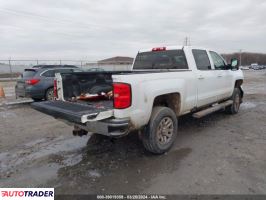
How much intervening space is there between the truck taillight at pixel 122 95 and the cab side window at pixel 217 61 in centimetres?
354

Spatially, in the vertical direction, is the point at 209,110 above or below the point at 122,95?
below

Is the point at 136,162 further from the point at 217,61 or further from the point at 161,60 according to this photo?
the point at 217,61

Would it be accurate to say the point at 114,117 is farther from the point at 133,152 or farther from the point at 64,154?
the point at 64,154

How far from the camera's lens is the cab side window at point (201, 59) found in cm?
552

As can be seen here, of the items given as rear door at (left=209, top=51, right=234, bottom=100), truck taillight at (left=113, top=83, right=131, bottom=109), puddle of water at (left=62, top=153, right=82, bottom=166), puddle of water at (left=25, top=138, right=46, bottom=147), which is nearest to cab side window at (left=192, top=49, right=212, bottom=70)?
rear door at (left=209, top=51, right=234, bottom=100)

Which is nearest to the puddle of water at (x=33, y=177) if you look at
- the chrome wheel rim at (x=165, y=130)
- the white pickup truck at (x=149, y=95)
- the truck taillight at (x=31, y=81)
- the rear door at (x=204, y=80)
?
the white pickup truck at (x=149, y=95)

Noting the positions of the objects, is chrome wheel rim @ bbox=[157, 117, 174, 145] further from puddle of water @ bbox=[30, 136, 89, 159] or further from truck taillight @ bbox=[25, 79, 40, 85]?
truck taillight @ bbox=[25, 79, 40, 85]

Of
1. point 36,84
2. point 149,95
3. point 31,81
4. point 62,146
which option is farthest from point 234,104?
point 31,81

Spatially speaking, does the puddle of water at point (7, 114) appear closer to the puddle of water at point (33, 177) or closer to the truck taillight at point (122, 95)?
the puddle of water at point (33, 177)

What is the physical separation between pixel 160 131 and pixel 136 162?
2.38 ft

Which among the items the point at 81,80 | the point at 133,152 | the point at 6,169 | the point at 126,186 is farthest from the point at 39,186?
the point at 81,80

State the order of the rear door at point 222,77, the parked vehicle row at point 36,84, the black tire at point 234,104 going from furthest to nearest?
the parked vehicle row at point 36,84
the black tire at point 234,104
the rear door at point 222,77

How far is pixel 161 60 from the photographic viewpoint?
5695 millimetres

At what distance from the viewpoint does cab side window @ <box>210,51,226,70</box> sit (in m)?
6.33
